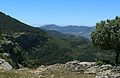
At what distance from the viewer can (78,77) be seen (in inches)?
1750

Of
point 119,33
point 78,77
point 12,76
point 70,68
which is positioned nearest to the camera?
point 12,76

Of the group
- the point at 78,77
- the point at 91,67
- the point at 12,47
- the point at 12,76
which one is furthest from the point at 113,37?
the point at 12,47

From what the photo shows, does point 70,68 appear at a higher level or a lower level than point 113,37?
lower

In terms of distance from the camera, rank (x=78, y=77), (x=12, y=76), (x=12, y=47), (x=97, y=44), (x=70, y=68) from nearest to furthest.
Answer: (x=12, y=76) < (x=78, y=77) < (x=70, y=68) < (x=97, y=44) < (x=12, y=47)

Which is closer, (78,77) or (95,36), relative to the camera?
(78,77)

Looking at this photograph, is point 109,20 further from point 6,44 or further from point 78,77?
point 6,44

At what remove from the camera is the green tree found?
72.5 m

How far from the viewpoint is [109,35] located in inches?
2894

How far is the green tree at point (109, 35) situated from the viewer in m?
72.5

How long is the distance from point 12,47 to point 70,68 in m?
78.2

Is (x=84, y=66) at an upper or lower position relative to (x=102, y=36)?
lower

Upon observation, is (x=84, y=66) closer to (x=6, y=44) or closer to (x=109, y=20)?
(x=109, y=20)

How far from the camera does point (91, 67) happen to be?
6125 cm

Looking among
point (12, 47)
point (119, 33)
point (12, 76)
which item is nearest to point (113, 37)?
point (119, 33)
